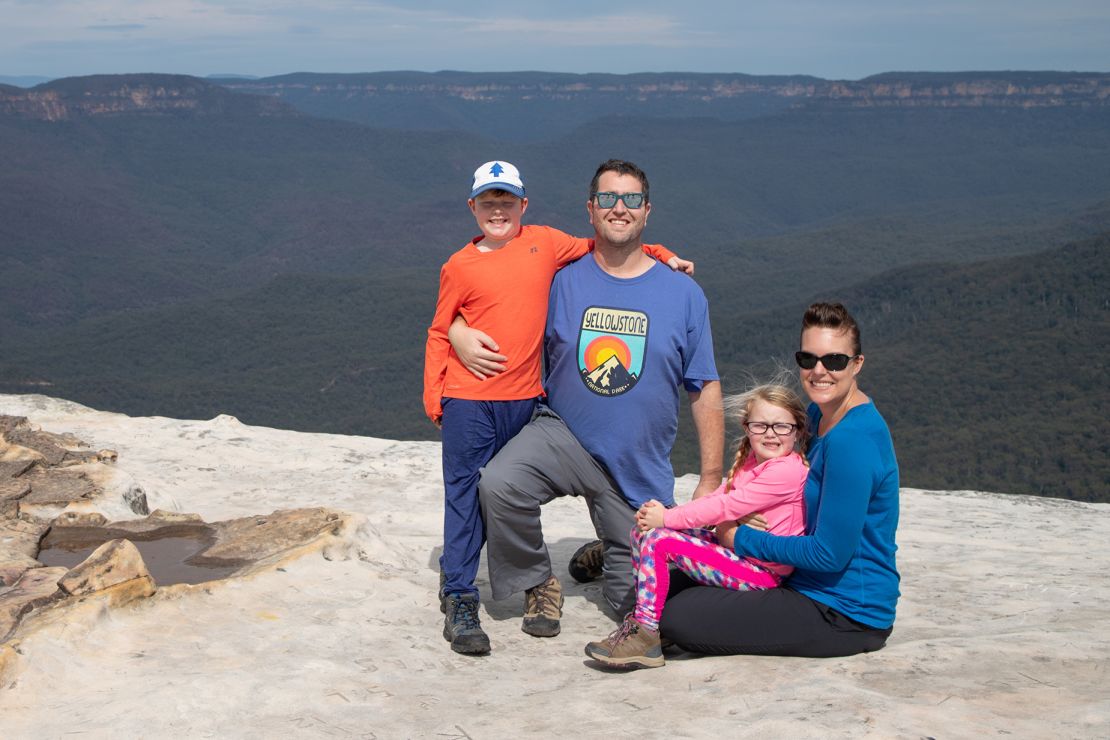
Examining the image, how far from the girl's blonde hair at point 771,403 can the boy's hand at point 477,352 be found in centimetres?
105

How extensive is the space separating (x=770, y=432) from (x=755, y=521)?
376 millimetres

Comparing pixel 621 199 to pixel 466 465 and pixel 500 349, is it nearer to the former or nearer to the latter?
pixel 500 349

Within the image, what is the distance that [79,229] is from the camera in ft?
439

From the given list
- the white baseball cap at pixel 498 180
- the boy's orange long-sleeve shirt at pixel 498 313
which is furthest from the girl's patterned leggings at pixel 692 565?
the white baseball cap at pixel 498 180

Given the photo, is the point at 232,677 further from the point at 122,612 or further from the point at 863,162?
the point at 863,162

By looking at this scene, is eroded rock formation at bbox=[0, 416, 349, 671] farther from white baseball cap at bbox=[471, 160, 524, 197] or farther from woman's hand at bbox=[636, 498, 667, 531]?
white baseball cap at bbox=[471, 160, 524, 197]

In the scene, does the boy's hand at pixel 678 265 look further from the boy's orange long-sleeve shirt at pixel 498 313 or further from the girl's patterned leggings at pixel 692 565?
the girl's patterned leggings at pixel 692 565

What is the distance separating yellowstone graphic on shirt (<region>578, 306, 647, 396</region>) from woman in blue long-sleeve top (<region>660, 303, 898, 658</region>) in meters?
0.85

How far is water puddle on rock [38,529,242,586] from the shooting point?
222 inches

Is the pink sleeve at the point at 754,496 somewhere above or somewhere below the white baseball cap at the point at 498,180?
below

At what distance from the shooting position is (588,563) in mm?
5980

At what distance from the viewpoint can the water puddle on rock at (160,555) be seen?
18.5 ft

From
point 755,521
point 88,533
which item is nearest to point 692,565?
point 755,521

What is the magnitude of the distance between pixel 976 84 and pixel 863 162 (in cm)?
2098
